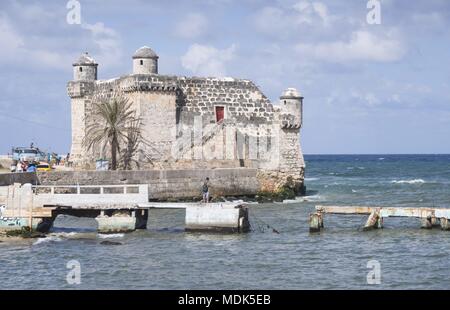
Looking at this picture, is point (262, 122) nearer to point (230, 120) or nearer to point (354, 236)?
point (230, 120)

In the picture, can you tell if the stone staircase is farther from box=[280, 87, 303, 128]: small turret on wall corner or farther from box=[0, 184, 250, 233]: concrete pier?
box=[0, 184, 250, 233]: concrete pier

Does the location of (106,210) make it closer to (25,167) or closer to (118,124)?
(118,124)

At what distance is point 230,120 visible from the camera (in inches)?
1726

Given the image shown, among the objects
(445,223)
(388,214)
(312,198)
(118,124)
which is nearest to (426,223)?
(445,223)

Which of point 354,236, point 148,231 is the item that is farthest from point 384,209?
point 148,231

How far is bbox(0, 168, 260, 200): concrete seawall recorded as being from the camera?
127 feet

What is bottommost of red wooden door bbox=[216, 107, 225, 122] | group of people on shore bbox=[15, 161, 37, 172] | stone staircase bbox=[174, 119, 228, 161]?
group of people on shore bbox=[15, 161, 37, 172]

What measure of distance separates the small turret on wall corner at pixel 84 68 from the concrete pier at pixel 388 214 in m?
19.2

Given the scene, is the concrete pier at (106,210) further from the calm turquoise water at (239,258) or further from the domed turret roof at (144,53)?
the domed turret roof at (144,53)

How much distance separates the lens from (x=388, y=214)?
29188mm

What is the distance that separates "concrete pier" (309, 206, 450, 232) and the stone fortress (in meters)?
13.1

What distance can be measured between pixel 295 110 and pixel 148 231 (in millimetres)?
16075

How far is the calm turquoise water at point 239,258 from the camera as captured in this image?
69.4ft

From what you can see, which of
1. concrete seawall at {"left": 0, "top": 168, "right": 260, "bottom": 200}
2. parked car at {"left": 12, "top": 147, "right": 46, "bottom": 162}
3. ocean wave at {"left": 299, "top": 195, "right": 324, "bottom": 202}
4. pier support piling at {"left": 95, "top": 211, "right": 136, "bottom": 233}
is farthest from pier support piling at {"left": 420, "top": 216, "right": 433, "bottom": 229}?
A: parked car at {"left": 12, "top": 147, "right": 46, "bottom": 162}
